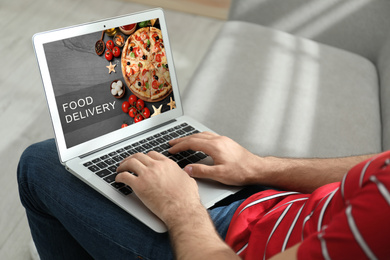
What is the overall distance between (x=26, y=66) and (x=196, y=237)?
1.84 m

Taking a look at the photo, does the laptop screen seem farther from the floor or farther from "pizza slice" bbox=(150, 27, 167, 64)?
the floor

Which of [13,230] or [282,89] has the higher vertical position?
[282,89]

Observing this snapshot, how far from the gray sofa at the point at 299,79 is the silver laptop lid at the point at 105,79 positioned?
0.25m

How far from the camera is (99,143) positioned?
3.37 ft

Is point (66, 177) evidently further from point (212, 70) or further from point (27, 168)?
point (212, 70)

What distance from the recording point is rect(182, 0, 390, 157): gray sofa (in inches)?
53.1

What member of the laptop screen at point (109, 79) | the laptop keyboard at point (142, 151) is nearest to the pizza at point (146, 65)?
the laptop screen at point (109, 79)

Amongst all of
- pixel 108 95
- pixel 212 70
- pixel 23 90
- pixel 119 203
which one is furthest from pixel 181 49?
pixel 119 203

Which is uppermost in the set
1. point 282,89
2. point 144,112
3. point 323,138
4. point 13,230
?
point 144,112

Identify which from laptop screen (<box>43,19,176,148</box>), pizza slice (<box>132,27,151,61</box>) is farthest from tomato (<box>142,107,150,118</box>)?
pizza slice (<box>132,27,151,61</box>)

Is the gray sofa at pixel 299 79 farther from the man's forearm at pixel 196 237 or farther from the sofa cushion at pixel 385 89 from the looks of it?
the man's forearm at pixel 196 237

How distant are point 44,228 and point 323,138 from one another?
0.84 metres

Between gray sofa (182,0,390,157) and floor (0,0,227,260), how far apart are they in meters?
0.70

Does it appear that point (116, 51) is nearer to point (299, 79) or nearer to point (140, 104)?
point (140, 104)
